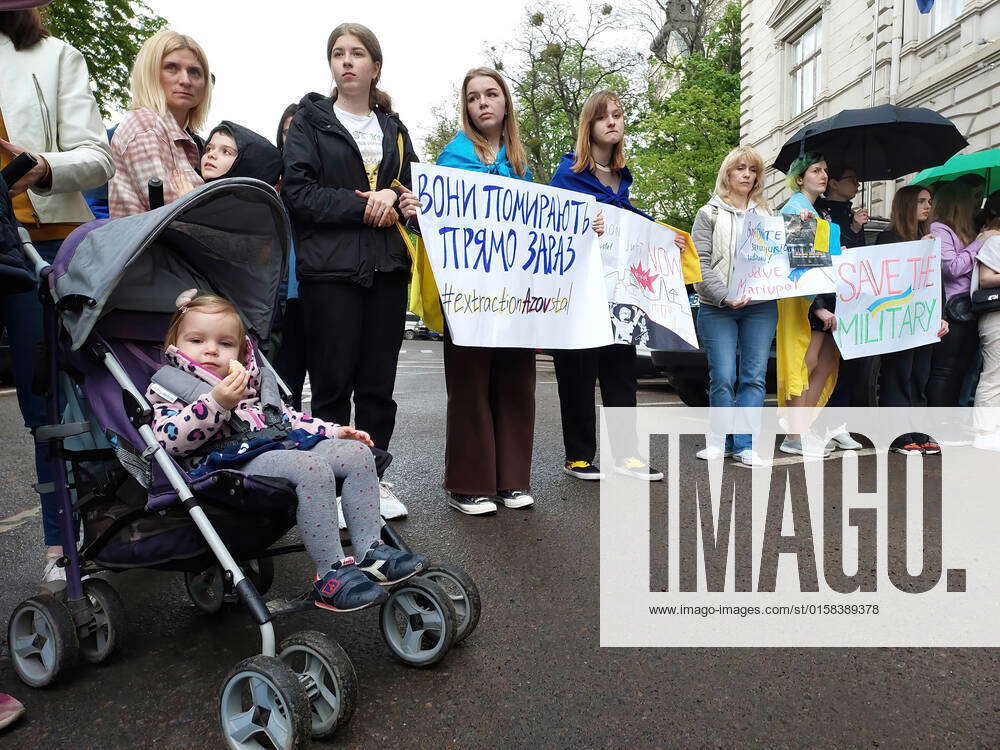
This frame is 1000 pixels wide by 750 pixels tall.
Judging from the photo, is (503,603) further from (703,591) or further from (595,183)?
(595,183)

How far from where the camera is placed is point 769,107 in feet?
73.7

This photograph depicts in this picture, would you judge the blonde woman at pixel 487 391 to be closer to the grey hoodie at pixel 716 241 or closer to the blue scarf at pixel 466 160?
the blue scarf at pixel 466 160

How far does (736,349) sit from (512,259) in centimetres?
202

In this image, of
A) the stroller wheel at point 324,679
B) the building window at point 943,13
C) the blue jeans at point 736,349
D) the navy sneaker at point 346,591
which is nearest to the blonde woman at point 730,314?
the blue jeans at point 736,349

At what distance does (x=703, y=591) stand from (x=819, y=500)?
1729 millimetres

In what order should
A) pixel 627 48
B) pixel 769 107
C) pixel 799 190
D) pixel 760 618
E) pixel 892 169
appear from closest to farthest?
pixel 760 618, pixel 799 190, pixel 892 169, pixel 769 107, pixel 627 48

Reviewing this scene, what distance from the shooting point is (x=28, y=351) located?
2.87 metres

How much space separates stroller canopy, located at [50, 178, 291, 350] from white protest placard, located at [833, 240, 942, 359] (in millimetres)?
4314

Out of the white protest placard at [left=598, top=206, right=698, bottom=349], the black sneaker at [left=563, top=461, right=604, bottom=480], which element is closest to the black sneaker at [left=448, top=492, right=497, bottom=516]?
the black sneaker at [left=563, top=461, right=604, bottom=480]

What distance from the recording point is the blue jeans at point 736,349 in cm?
541

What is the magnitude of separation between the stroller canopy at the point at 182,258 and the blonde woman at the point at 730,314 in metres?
3.17

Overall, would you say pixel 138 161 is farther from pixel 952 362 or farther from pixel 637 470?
pixel 952 362

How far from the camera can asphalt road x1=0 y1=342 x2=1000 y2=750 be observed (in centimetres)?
210

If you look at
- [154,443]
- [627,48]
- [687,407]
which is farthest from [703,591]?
[627,48]
